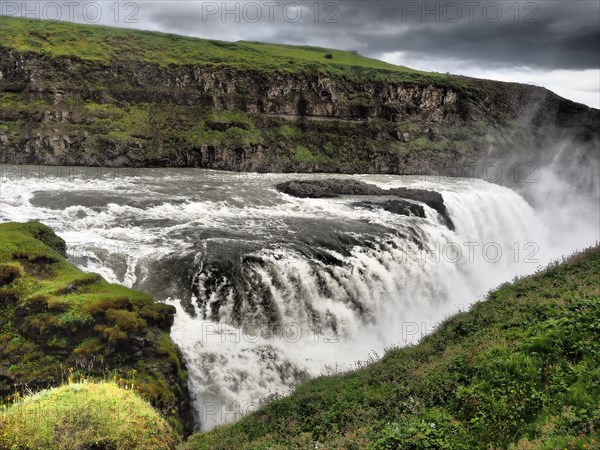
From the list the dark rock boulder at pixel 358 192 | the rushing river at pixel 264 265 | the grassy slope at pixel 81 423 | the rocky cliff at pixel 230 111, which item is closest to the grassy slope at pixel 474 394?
the grassy slope at pixel 81 423

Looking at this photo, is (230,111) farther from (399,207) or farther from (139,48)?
(399,207)

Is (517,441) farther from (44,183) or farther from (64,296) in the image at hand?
(44,183)

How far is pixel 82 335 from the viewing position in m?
13.7

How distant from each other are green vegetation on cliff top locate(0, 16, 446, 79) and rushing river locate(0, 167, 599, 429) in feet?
73.9

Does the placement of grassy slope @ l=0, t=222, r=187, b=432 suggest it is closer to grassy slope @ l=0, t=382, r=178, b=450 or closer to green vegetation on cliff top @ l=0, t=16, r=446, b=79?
grassy slope @ l=0, t=382, r=178, b=450

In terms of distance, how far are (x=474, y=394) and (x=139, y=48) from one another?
66785 millimetres

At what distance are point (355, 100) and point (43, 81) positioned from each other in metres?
41.0

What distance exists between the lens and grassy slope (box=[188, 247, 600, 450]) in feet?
26.8

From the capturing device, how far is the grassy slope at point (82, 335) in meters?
12.7

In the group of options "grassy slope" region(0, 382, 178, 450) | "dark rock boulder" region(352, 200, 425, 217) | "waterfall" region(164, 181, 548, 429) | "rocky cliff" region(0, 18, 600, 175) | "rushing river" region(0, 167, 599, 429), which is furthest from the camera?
"rocky cliff" region(0, 18, 600, 175)

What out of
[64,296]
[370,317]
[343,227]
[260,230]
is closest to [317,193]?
[343,227]

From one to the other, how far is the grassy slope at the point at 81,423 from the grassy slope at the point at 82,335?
2777 millimetres

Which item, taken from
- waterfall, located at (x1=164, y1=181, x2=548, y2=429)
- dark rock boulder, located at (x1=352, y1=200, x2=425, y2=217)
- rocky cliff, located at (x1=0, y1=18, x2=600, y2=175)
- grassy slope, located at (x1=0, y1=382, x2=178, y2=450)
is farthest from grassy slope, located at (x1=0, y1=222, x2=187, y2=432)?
rocky cliff, located at (x1=0, y1=18, x2=600, y2=175)

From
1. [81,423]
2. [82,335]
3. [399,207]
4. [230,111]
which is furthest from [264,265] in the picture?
[230,111]
